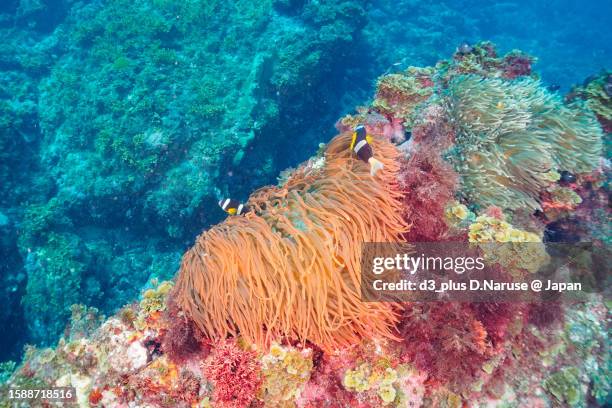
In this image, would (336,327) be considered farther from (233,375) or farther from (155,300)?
(155,300)

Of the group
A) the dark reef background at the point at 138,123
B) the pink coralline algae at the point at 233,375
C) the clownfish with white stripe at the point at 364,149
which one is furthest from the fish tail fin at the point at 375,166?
the dark reef background at the point at 138,123

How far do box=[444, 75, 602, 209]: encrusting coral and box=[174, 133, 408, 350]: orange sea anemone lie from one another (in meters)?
1.62

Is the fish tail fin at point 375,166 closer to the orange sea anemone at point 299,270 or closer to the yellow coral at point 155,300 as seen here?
the orange sea anemone at point 299,270

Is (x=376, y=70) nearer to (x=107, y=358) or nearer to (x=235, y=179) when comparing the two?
(x=235, y=179)

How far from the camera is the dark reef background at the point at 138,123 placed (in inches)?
532

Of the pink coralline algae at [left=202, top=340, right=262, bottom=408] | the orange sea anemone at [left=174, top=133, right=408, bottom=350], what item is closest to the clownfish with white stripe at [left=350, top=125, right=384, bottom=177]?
the orange sea anemone at [left=174, top=133, right=408, bottom=350]

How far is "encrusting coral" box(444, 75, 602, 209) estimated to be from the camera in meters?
4.55

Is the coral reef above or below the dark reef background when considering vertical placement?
below

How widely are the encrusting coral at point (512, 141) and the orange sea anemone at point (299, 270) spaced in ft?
5.33

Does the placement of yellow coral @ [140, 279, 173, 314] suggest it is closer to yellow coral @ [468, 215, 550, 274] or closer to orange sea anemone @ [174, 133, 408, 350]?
orange sea anemone @ [174, 133, 408, 350]

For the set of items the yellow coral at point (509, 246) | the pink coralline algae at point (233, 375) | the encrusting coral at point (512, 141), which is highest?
the encrusting coral at point (512, 141)

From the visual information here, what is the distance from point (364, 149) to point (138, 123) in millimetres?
13410

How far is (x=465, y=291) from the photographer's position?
10.7 feet

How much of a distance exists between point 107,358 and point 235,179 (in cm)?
1180
